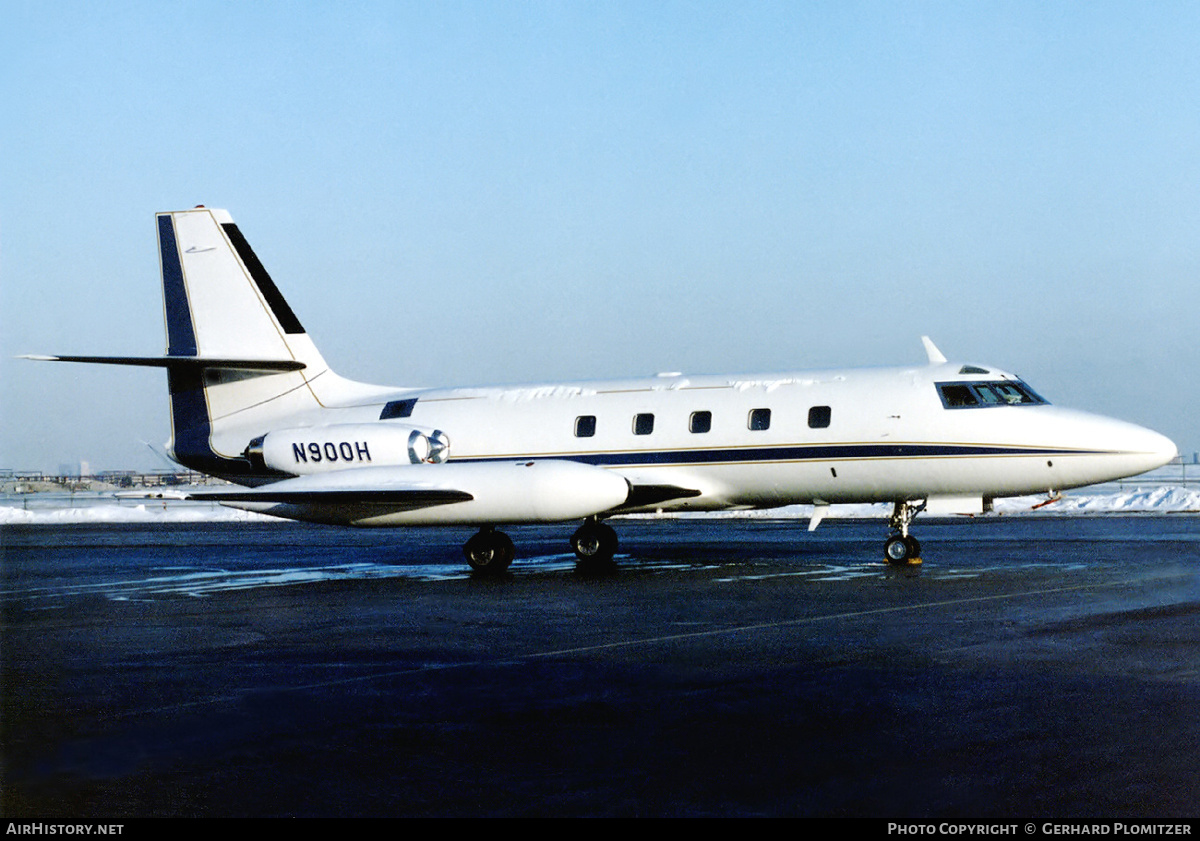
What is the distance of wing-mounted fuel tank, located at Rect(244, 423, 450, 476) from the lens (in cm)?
2150

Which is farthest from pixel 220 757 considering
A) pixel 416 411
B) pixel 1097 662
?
pixel 416 411

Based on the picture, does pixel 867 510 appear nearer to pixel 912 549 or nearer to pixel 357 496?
pixel 912 549

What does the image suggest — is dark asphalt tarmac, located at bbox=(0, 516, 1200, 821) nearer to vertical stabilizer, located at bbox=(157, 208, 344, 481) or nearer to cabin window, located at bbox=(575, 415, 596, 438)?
cabin window, located at bbox=(575, 415, 596, 438)

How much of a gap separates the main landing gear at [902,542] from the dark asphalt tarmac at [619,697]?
59.2 inches

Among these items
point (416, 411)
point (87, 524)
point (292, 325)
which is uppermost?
point (292, 325)

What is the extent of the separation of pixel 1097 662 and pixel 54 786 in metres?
6.95

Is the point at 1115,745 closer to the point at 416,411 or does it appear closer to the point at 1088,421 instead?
the point at 1088,421

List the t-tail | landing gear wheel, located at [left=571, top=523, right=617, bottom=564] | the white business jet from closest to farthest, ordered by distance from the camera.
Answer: the white business jet < landing gear wheel, located at [left=571, top=523, right=617, bottom=564] < the t-tail

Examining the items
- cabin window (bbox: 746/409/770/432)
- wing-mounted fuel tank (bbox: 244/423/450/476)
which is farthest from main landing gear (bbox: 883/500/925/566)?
wing-mounted fuel tank (bbox: 244/423/450/476)

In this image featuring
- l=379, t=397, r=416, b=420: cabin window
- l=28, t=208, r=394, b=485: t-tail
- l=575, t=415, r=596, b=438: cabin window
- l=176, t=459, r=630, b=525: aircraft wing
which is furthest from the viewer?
l=28, t=208, r=394, b=485: t-tail

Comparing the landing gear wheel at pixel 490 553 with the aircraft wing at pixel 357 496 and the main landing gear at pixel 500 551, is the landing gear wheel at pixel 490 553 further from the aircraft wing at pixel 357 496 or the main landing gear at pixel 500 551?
the aircraft wing at pixel 357 496

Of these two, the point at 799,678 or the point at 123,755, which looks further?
the point at 799,678

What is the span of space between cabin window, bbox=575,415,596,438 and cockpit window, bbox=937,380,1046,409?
18.7 ft

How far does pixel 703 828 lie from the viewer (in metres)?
5.10
